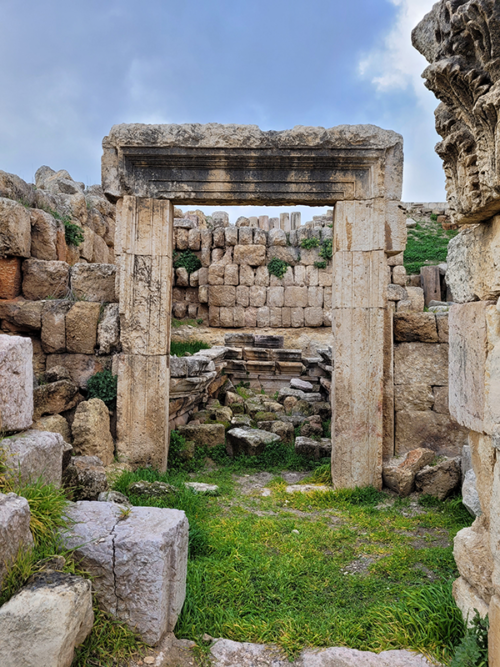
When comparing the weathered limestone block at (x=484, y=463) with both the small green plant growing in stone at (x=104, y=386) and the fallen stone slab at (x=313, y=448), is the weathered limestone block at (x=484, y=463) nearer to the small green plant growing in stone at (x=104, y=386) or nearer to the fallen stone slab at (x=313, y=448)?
the fallen stone slab at (x=313, y=448)

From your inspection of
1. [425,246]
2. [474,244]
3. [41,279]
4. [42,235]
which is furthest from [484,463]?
[425,246]

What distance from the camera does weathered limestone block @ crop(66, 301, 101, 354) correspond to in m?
5.40

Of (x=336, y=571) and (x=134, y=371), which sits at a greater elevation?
(x=134, y=371)

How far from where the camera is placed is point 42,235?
5.97 metres

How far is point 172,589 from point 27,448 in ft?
3.70

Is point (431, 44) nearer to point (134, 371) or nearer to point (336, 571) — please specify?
point (336, 571)

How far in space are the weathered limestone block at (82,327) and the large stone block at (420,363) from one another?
3761 mm

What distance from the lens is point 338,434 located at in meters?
5.07

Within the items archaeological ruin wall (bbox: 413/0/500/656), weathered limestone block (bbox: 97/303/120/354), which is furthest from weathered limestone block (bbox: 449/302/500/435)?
weathered limestone block (bbox: 97/303/120/354)

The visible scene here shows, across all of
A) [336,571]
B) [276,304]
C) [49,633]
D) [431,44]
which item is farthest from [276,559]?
[276,304]

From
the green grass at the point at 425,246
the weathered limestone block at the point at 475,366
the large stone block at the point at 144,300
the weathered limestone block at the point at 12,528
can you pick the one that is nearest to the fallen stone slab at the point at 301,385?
the large stone block at the point at 144,300

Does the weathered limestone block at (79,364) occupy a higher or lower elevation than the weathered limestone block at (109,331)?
lower

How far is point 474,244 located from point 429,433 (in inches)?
137

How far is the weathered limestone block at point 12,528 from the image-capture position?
1867 millimetres
